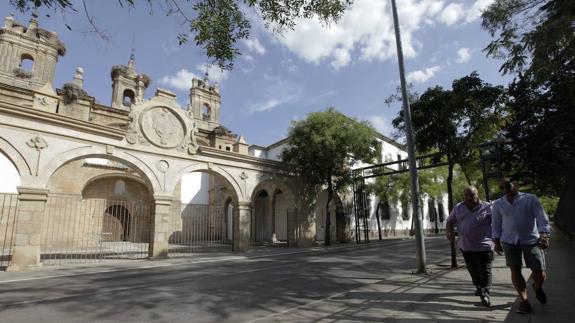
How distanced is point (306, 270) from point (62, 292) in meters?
5.60

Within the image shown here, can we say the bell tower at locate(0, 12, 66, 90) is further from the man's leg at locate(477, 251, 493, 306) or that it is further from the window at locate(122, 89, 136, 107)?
the man's leg at locate(477, 251, 493, 306)

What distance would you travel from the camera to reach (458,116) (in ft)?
31.6

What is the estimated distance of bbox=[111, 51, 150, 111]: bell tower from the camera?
30.1m

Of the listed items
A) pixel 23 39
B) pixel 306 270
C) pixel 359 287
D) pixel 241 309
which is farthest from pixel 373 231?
pixel 23 39

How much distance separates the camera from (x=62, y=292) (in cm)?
654

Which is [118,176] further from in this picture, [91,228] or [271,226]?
[271,226]

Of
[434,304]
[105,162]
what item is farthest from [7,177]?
[434,304]

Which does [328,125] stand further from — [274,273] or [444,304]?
[444,304]

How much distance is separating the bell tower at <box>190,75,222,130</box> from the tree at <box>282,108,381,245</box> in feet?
64.7

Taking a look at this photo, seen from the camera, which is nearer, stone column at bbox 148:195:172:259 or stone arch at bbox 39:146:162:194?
stone arch at bbox 39:146:162:194

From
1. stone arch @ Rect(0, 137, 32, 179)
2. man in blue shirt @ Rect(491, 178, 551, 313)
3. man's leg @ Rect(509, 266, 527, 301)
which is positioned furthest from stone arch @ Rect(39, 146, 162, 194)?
man's leg @ Rect(509, 266, 527, 301)

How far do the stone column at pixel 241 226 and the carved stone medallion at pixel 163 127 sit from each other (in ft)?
14.6

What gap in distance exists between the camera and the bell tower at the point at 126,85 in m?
30.1

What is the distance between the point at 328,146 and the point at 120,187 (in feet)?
50.9
